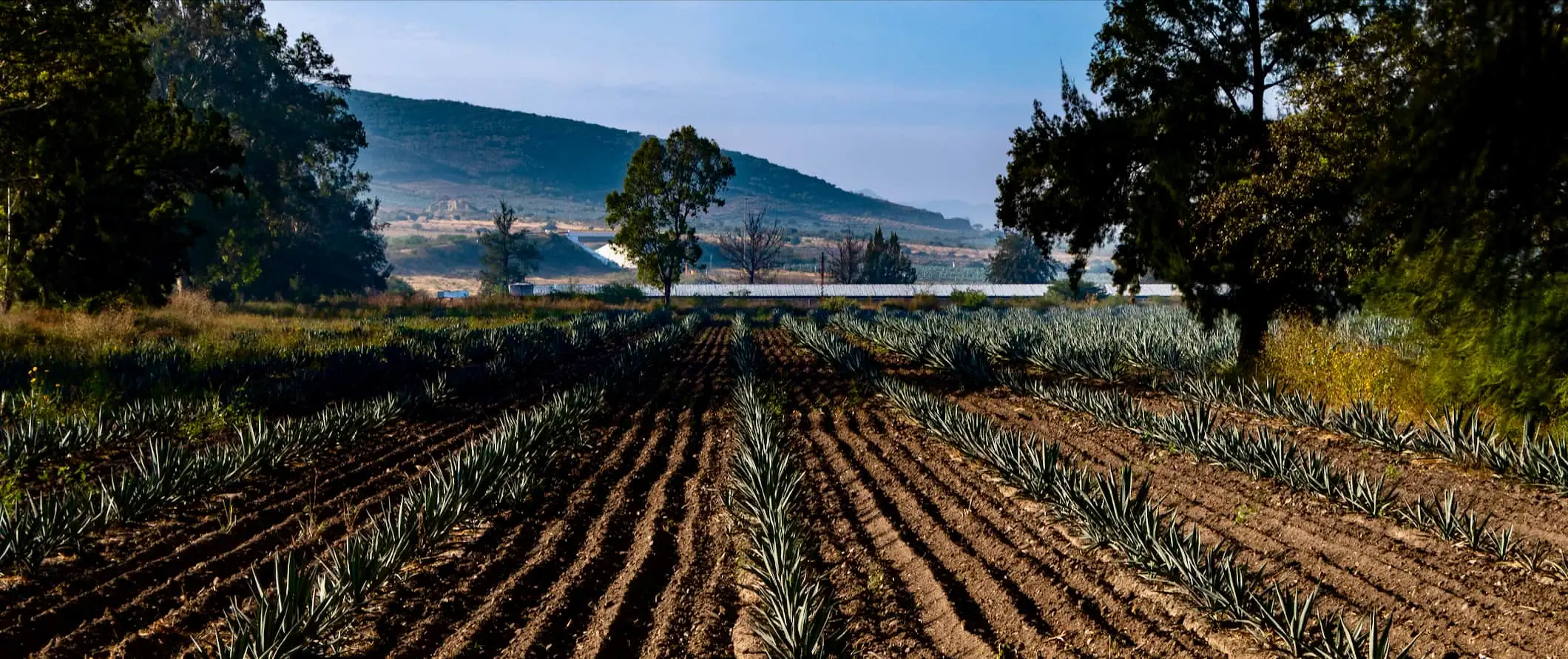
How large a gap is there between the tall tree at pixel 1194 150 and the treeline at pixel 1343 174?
0.11ft

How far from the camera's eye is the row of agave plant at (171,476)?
6074mm

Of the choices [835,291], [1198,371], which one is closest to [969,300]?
[835,291]

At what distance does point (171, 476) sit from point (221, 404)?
15.0 feet

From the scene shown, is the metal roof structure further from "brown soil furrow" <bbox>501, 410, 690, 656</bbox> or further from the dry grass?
"brown soil furrow" <bbox>501, 410, 690, 656</bbox>

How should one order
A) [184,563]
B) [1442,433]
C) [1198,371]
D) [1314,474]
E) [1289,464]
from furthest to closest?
[1198,371]
[1442,433]
[1289,464]
[1314,474]
[184,563]

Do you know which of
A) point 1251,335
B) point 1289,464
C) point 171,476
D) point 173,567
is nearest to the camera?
point 173,567

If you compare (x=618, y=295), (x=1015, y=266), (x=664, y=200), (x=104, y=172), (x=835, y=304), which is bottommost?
(x=835, y=304)

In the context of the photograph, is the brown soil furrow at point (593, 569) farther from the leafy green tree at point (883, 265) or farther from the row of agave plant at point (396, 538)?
the leafy green tree at point (883, 265)

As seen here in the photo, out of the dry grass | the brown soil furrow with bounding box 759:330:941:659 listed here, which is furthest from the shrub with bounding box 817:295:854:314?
the brown soil furrow with bounding box 759:330:941:659

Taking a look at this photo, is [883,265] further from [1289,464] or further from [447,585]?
[447,585]

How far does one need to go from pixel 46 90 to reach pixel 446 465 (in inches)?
544

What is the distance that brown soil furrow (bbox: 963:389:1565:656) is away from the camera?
523 centimetres

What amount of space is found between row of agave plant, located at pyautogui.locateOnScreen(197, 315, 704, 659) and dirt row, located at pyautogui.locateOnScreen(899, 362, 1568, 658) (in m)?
5.10

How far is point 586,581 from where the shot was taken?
245 inches
